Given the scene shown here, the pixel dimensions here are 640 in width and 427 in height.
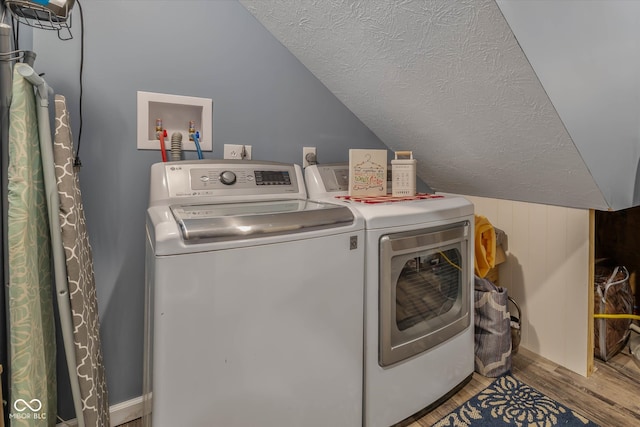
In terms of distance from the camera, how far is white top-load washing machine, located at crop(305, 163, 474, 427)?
1.26 meters

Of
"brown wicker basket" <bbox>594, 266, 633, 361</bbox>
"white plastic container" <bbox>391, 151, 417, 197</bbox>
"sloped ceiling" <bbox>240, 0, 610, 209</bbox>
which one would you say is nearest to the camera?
"sloped ceiling" <bbox>240, 0, 610, 209</bbox>

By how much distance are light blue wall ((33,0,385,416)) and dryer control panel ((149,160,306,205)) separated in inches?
5.9

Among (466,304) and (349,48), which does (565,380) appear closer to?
(466,304)

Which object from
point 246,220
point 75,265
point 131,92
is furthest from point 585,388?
point 131,92

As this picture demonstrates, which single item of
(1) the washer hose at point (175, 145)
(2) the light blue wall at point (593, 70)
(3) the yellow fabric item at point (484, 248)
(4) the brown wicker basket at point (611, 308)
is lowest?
(4) the brown wicker basket at point (611, 308)

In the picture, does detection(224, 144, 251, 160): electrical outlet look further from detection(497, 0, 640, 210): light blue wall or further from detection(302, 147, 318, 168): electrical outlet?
detection(497, 0, 640, 210): light blue wall

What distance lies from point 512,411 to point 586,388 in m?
0.47

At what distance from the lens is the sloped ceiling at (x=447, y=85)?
1.14 meters

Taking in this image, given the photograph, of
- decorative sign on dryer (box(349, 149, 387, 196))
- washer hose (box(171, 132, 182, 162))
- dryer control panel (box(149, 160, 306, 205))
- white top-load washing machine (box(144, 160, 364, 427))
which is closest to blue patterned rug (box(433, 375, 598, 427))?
white top-load washing machine (box(144, 160, 364, 427))

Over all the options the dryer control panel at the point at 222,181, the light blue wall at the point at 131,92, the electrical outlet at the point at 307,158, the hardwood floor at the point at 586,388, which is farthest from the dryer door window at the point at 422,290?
the light blue wall at the point at 131,92

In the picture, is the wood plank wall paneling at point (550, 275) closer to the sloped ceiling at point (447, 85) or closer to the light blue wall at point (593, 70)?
the sloped ceiling at point (447, 85)

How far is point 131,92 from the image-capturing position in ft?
4.56

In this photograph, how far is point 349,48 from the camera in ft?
4.93

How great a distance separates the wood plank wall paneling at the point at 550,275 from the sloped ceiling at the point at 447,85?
0.10 meters
